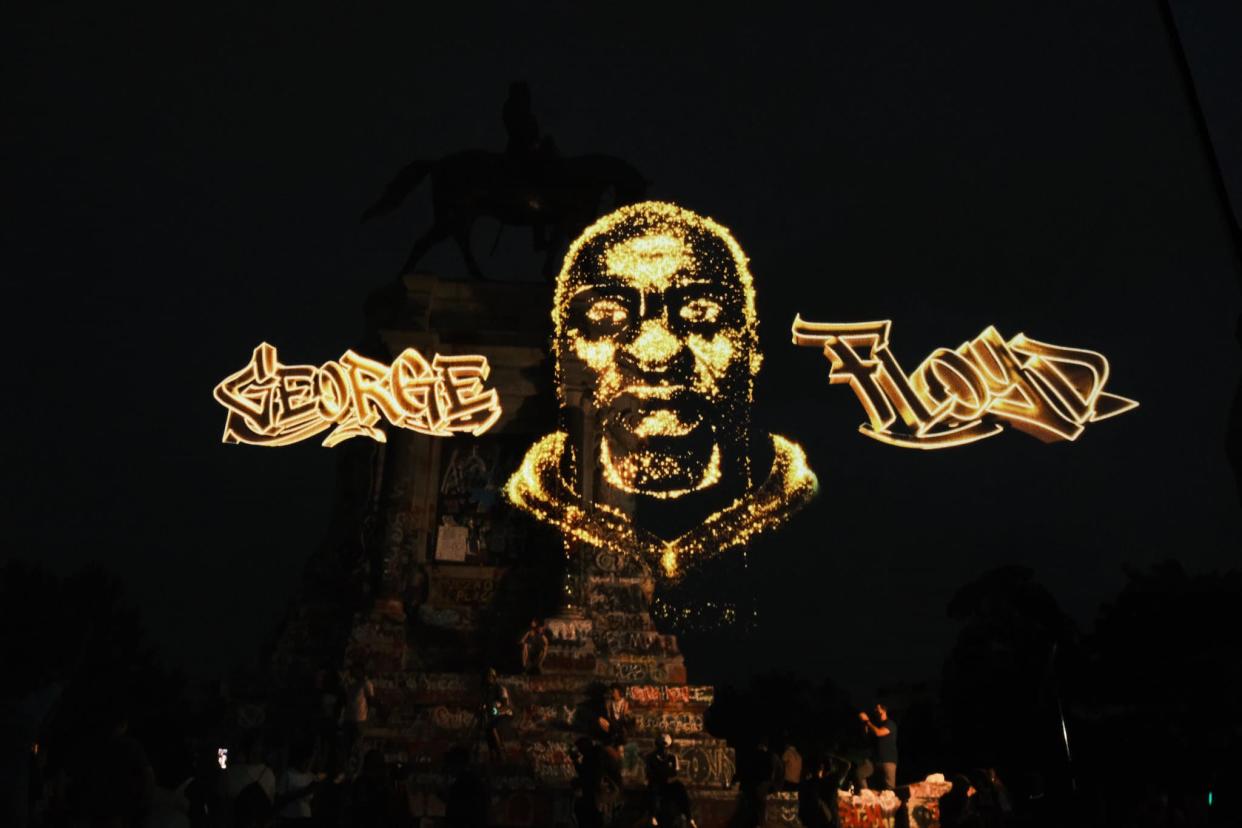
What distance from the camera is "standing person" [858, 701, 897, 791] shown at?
19500mm

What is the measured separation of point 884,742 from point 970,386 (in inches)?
219

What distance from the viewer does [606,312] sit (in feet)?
84.5

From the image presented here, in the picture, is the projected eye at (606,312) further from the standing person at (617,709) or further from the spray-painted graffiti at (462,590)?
the standing person at (617,709)

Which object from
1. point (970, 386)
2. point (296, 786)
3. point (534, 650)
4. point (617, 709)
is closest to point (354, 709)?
point (534, 650)

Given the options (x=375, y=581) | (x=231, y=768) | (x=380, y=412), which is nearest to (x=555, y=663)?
(x=375, y=581)

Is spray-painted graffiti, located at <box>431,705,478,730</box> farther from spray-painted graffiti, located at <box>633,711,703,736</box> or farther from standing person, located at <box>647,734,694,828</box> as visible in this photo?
standing person, located at <box>647,734,694,828</box>

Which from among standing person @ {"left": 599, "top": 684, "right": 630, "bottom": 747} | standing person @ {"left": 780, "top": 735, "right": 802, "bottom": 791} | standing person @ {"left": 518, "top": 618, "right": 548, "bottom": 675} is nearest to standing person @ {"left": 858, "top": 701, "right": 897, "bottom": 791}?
standing person @ {"left": 780, "top": 735, "right": 802, "bottom": 791}

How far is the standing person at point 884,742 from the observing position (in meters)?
19.5

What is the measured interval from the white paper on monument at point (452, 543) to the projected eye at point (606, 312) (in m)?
4.90

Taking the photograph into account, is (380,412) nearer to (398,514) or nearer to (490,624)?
(398,514)

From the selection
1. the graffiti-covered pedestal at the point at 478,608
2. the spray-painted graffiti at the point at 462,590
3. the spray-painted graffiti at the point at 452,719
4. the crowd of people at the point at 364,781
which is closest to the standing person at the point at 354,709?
the crowd of people at the point at 364,781

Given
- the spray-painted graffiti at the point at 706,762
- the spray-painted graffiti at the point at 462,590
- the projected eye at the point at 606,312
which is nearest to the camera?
the spray-painted graffiti at the point at 706,762

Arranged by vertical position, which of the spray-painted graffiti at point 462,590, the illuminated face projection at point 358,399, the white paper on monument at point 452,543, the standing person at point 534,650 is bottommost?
the standing person at point 534,650

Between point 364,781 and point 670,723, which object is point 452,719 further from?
point 364,781
